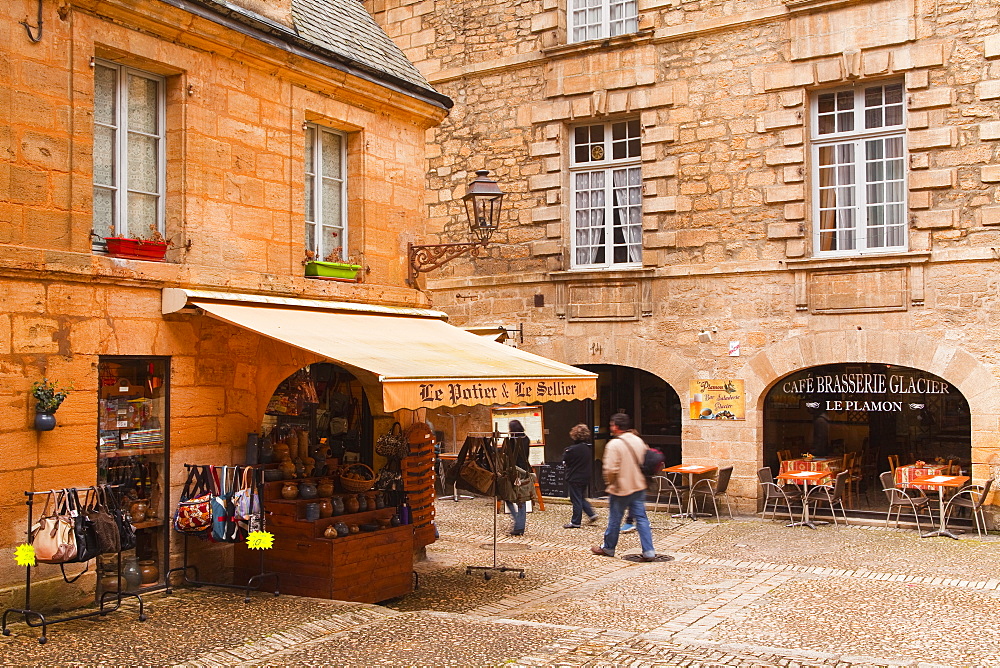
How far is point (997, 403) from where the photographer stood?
1058 cm

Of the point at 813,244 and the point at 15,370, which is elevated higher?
the point at 813,244

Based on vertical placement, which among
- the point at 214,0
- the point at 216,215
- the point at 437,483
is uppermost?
the point at 214,0

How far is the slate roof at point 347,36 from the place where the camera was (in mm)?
8102

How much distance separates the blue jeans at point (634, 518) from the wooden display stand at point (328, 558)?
2207 mm

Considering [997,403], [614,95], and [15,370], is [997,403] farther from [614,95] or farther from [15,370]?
[15,370]

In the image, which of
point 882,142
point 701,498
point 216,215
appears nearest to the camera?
point 216,215

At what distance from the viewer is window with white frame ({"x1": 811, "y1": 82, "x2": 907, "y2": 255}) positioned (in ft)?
37.7

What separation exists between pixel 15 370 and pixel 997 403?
9554 mm

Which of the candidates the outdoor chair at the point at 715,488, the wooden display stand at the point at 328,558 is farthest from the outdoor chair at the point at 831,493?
the wooden display stand at the point at 328,558

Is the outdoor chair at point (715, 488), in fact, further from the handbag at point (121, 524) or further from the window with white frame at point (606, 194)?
the handbag at point (121, 524)

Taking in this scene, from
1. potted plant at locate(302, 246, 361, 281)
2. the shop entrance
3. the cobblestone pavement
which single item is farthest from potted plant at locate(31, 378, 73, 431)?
the shop entrance

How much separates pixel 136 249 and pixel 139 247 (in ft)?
0.09

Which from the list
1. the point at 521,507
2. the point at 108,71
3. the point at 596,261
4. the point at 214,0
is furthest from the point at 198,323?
the point at 596,261

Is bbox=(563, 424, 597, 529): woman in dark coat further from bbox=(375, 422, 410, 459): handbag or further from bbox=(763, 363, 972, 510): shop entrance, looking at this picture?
bbox=(375, 422, 410, 459): handbag
